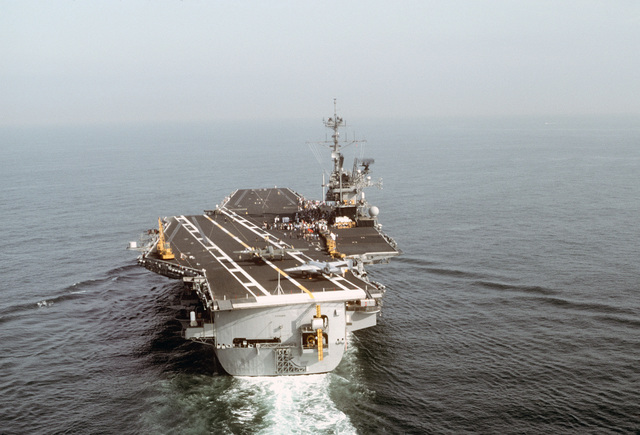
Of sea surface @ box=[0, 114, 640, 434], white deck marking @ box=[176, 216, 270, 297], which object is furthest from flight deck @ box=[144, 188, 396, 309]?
sea surface @ box=[0, 114, 640, 434]

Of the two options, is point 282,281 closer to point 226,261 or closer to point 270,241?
point 226,261

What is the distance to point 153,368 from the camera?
3284 cm

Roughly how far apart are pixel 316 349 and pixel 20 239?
45.4 metres

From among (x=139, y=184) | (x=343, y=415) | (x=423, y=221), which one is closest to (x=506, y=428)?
(x=343, y=415)

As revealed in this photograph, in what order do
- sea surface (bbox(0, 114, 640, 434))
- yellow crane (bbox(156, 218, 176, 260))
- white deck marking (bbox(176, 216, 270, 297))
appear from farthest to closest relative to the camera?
yellow crane (bbox(156, 218, 176, 260)) < white deck marking (bbox(176, 216, 270, 297)) < sea surface (bbox(0, 114, 640, 434))

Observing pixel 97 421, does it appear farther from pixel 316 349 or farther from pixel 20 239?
pixel 20 239

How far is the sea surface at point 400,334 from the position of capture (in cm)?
2748

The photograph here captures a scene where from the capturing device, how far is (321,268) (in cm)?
3378

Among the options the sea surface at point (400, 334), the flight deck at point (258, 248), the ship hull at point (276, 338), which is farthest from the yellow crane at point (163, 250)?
the ship hull at point (276, 338)

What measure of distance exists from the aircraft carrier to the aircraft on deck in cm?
6

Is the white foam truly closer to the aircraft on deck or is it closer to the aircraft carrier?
the aircraft carrier

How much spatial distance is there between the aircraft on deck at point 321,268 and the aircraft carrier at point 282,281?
6cm

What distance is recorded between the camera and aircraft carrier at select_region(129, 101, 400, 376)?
2984 cm

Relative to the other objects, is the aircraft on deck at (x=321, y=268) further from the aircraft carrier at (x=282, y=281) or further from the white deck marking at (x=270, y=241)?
the white deck marking at (x=270, y=241)
